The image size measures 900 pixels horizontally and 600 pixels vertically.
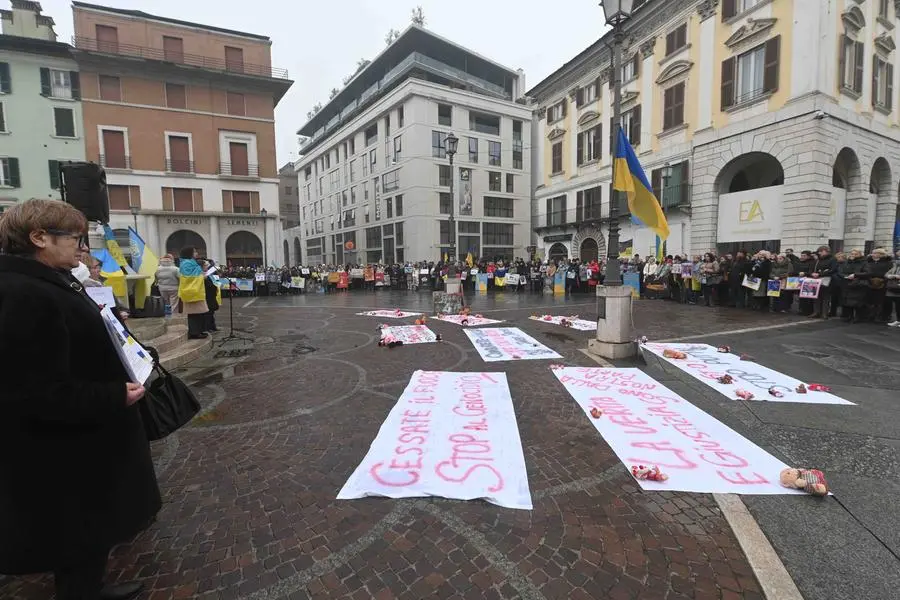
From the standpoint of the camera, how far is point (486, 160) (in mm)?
43531

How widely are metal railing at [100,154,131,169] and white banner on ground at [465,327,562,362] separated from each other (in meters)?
32.1

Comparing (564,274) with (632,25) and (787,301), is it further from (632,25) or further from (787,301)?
(632,25)

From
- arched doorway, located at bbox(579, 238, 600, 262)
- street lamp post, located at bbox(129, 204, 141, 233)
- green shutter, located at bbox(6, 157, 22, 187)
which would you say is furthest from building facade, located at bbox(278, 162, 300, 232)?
arched doorway, located at bbox(579, 238, 600, 262)

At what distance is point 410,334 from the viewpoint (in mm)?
9383

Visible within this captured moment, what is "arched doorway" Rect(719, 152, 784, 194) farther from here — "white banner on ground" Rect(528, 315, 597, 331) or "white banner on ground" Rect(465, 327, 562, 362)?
"white banner on ground" Rect(465, 327, 562, 362)

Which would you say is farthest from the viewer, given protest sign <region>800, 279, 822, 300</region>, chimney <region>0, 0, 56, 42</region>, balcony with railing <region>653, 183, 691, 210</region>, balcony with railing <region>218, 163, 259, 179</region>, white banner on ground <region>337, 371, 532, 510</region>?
balcony with railing <region>218, 163, 259, 179</region>

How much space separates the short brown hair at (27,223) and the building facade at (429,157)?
114 feet

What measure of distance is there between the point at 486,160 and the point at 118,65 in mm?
30682

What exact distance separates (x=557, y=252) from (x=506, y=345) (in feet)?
89.6

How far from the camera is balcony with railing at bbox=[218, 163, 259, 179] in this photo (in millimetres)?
31734

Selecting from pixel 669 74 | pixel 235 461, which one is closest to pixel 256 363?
pixel 235 461

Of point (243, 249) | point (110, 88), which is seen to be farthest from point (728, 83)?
point (110, 88)

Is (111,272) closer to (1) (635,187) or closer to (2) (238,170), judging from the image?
(1) (635,187)

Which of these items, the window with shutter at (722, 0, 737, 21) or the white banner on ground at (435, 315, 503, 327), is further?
the window with shutter at (722, 0, 737, 21)
